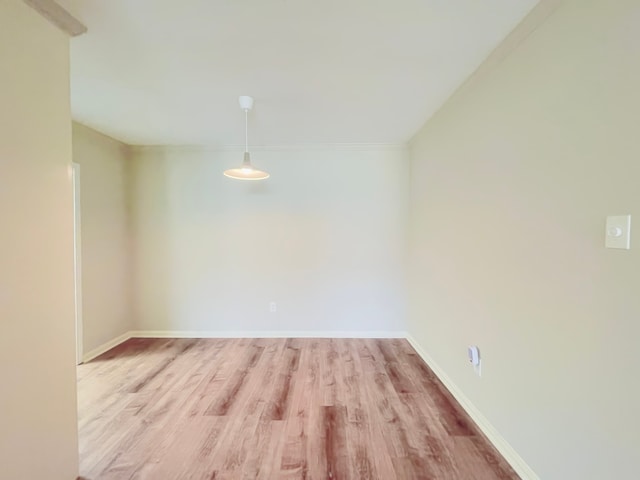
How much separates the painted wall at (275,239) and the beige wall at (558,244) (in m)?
1.56

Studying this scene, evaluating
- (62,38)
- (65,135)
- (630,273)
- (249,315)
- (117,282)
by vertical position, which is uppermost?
(62,38)

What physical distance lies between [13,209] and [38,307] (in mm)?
457

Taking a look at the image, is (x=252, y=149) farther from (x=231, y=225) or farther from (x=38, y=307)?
(x=38, y=307)

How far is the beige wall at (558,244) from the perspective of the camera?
3.65ft

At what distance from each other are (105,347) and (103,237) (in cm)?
127

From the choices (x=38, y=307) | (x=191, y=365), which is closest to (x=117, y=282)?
(x=191, y=365)

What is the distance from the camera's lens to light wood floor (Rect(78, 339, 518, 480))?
69.6 inches

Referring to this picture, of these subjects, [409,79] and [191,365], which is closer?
[409,79]

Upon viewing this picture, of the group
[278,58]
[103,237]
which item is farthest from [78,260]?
[278,58]

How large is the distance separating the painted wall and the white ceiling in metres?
0.83

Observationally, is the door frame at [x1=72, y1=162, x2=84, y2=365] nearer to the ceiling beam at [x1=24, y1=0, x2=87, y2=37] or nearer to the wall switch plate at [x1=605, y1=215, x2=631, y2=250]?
the ceiling beam at [x1=24, y1=0, x2=87, y2=37]

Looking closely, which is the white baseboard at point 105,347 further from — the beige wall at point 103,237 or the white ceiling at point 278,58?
the white ceiling at point 278,58

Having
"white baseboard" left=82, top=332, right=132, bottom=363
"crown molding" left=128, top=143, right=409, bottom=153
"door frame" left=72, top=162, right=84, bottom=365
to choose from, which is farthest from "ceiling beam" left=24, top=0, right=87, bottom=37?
"white baseboard" left=82, top=332, right=132, bottom=363

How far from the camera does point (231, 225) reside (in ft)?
12.9
